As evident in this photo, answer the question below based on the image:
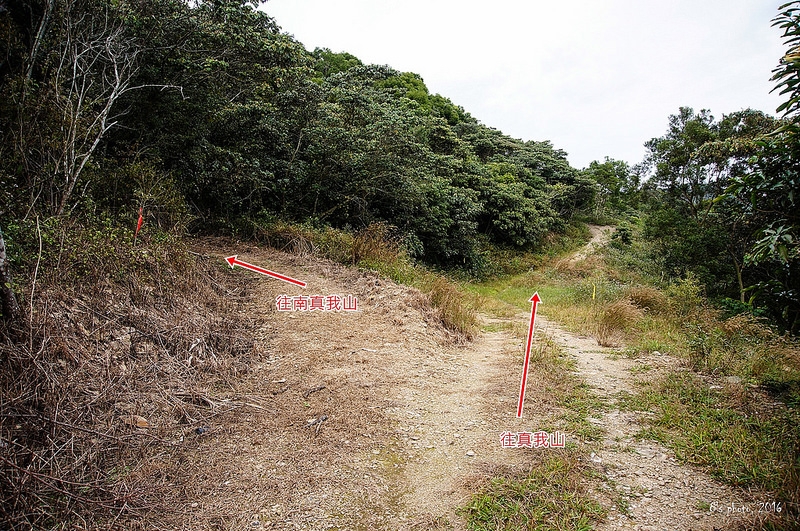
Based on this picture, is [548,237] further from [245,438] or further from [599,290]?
[245,438]

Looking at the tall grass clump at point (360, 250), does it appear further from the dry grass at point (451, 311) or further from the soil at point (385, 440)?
the soil at point (385, 440)

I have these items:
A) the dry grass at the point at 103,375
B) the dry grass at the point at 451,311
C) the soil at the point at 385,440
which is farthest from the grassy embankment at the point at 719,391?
the dry grass at the point at 103,375

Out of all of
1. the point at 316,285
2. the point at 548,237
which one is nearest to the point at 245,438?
the point at 316,285

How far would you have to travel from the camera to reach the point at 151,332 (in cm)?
447

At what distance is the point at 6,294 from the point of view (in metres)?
3.10

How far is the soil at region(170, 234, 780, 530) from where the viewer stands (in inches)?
113

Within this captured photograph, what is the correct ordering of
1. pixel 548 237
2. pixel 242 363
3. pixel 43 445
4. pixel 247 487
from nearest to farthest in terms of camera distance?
1. pixel 43 445
2. pixel 247 487
3. pixel 242 363
4. pixel 548 237

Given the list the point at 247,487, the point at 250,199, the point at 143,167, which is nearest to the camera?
the point at 247,487

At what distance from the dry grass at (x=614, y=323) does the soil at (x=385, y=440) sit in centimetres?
86

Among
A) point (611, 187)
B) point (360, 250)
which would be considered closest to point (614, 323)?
point (360, 250)

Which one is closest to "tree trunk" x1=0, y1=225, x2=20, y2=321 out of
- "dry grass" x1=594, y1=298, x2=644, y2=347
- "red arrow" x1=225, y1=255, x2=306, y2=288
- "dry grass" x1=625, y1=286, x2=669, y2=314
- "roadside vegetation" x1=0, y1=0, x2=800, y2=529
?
"roadside vegetation" x1=0, y1=0, x2=800, y2=529

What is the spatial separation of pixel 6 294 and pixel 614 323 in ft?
27.6

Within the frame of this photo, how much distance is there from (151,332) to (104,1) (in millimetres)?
5090

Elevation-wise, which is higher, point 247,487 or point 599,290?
point 599,290
